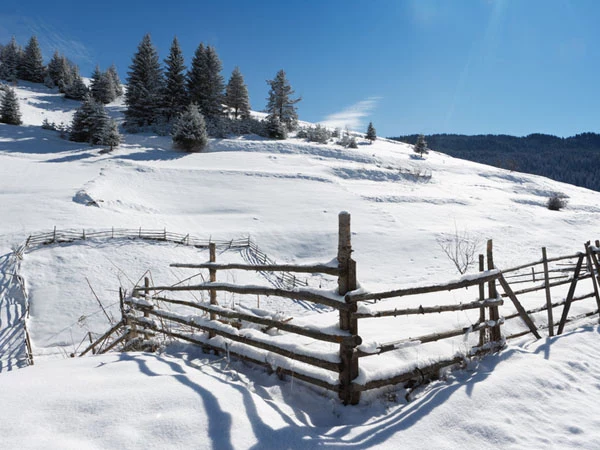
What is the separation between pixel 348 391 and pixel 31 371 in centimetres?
378

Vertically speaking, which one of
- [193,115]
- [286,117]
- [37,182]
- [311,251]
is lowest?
[311,251]

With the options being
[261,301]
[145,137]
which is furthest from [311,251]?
[145,137]

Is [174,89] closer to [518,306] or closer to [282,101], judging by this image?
[282,101]

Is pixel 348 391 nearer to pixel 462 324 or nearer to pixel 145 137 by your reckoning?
pixel 462 324

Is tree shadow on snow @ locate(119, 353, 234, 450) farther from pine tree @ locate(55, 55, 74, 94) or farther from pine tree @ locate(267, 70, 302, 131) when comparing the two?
pine tree @ locate(55, 55, 74, 94)

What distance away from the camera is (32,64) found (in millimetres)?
68000

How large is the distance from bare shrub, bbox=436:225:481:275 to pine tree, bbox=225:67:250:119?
40812 mm

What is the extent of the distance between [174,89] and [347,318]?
181 feet

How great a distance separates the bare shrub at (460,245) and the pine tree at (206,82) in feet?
133

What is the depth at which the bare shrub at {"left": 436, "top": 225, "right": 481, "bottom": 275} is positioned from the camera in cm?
2156

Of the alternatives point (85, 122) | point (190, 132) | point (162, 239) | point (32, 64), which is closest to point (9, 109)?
point (85, 122)

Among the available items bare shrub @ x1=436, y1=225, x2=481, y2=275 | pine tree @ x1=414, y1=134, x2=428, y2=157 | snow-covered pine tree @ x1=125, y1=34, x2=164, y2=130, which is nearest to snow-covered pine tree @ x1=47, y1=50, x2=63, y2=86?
snow-covered pine tree @ x1=125, y1=34, x2=164, y2=130

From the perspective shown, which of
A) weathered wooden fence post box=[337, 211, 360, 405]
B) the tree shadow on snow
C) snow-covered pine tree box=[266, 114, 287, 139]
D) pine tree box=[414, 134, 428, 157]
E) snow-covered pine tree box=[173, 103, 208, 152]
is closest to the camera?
the tree shadow on snow

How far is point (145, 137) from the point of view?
1727 inches
